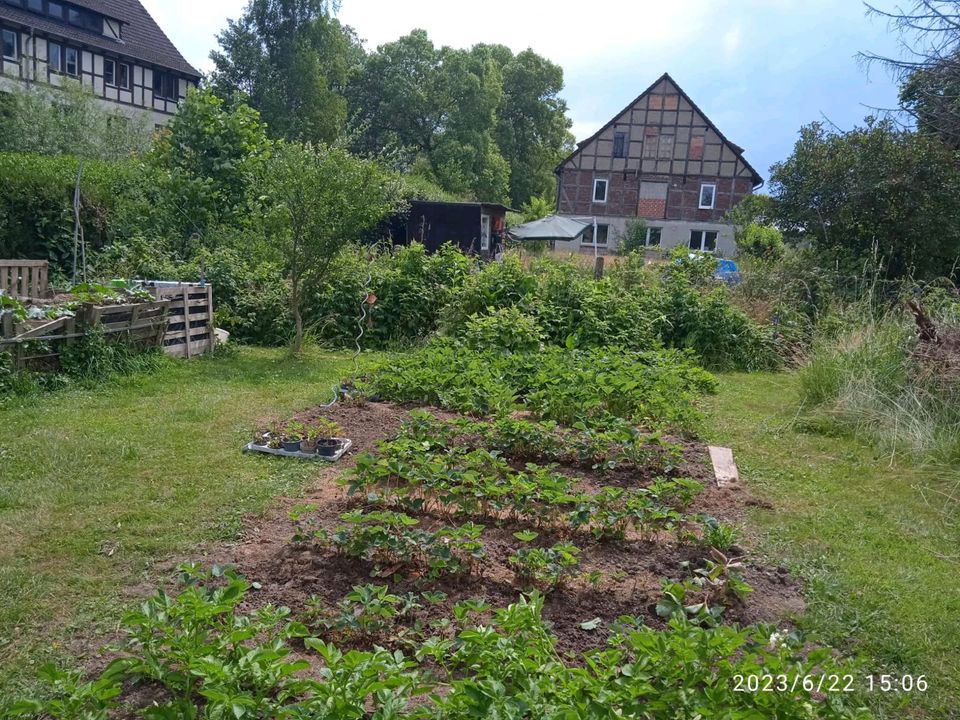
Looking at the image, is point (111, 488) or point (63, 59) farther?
point (63, 59)

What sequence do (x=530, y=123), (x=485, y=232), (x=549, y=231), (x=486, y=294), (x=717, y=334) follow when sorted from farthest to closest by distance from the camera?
(x=530, y=123)
(x=549, y=231)
(x=485, y=232)
(x=717, y=334)
(x=486, y=294)

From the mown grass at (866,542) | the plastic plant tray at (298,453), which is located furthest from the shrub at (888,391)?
the plastic plant tray at (298,453)

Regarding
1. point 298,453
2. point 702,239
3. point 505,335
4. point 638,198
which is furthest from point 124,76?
point 298,453

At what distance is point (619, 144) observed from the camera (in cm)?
3909

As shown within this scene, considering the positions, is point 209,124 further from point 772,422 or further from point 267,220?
point 772,422

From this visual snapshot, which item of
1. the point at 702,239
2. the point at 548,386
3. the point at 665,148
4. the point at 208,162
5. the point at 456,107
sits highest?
the point at 456,107

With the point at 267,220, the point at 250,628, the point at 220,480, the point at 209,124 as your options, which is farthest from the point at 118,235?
the point at 250,628

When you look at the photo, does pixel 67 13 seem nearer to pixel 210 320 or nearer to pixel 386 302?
pixel 386 302

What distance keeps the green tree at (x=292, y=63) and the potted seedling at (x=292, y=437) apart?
1143 inches

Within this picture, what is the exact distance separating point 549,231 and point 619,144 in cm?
1676

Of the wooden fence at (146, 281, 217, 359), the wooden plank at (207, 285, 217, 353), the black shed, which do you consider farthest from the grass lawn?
the black shed

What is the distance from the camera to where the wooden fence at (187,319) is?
9.01 m

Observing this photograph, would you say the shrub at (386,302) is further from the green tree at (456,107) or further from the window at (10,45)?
the green tree at (456,107)

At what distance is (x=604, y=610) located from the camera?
3.33 meters
